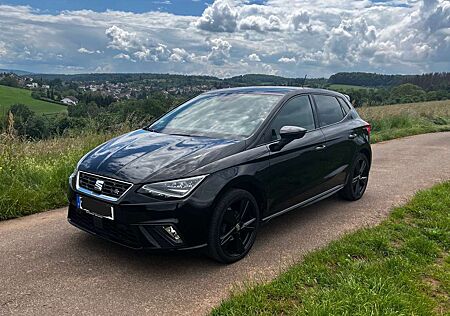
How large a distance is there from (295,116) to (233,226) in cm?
167

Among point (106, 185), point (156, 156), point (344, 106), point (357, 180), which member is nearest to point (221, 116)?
point (156, 156)

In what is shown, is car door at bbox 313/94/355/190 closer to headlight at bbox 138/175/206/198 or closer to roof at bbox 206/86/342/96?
roof at bbox 206/86/342/96

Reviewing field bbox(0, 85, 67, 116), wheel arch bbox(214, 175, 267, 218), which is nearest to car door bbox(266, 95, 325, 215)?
wheel arch bbox(214, 175, 267, 218)

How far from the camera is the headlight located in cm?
339

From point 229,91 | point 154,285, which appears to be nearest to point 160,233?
point 154,285

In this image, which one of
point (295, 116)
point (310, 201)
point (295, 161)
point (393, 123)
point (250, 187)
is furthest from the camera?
point (393, 123)

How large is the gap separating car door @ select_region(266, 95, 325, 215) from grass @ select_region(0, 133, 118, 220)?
3.10 m

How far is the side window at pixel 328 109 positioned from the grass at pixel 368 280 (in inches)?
60.2

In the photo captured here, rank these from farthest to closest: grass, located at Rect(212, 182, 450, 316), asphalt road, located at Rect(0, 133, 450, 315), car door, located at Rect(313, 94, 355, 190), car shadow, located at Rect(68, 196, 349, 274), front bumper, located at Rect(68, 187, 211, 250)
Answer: car door, located at Rect(313, 94, 355, 190), car shadow, located at Rect(68, 196, 349, 274), front bumper, located at Rect(68, 187, 211, 250), asphalt road, located at Rect(0, 133, 450, 315), grass, located at Rect(212, 182, 450, 316)

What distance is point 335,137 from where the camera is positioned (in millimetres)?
5297

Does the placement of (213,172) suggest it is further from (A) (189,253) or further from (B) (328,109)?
(B) (328,109)

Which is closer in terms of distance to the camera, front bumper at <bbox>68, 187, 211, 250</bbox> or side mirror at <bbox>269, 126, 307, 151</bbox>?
front bumper at <bbox>68, 187, 211, 250</bbox>

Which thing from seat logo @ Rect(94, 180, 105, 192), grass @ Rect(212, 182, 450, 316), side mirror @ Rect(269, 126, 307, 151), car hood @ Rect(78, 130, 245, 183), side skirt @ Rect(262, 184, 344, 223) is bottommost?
grass @ Rect(212, 182, 450, 316)

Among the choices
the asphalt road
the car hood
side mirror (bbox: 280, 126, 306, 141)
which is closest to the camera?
the asphalt road
